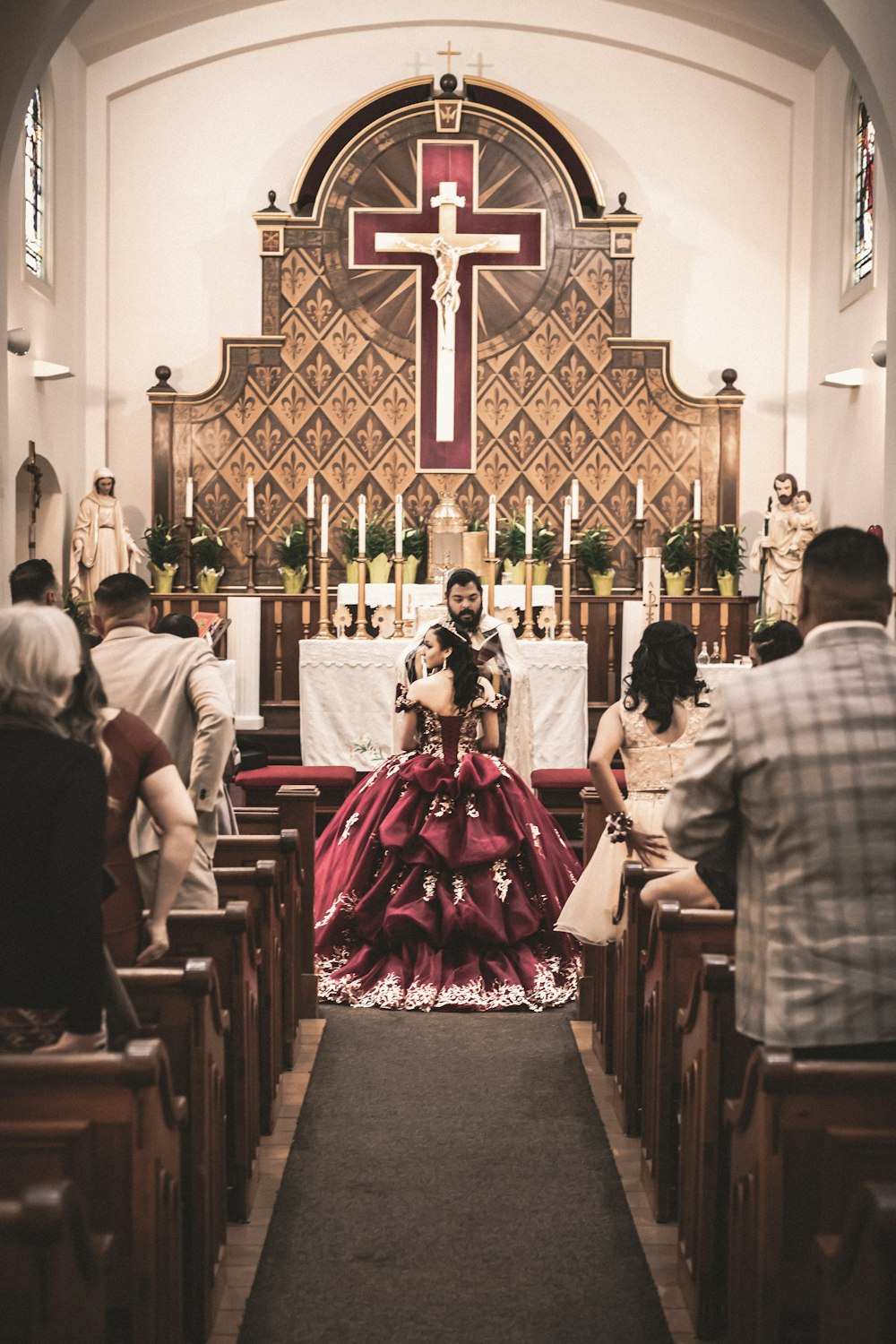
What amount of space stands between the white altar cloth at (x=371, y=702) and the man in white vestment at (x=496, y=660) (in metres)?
1.82

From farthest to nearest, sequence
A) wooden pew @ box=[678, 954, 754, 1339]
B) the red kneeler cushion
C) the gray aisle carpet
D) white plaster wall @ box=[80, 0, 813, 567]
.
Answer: white plaster wall @ box=[80, 0, 813, 567] < the red kneeler cushion < the gray aisle carpet < wooden pew @ box=[678, 954, 754, 1339]

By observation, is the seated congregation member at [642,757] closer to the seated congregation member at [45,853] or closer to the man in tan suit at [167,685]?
the man in tan suit at [167,685]

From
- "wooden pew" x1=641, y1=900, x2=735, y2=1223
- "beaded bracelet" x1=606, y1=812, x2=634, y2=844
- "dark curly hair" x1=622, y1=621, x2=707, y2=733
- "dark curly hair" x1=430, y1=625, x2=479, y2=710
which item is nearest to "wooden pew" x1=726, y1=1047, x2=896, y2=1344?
"wooden pew" x1=641, y1=900, x2=735, y2=1223

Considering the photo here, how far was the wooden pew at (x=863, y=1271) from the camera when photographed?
74.2 inches

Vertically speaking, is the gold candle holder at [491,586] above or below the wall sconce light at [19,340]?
below

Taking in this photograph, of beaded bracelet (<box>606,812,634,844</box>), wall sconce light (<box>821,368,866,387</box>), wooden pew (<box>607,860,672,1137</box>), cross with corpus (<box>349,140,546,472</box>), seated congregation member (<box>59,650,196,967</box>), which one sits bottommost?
wooden pew (<box>607,860,672,1137</box>)

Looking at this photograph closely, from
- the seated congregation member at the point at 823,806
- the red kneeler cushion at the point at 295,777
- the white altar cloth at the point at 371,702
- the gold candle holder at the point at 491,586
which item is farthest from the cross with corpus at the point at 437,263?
the seated congregation member at the point at 823,806

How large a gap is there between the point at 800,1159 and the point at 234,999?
1.69 metres

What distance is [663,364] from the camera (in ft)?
39.9

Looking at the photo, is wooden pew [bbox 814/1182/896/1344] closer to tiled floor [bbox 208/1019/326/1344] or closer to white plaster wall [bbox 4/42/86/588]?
tiled floor [bbox 208/1019/326/1344]

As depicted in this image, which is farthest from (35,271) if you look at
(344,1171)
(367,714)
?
(344,1171)

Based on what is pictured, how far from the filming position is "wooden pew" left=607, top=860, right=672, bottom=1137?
14.0 ft

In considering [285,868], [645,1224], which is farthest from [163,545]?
[645,1224]

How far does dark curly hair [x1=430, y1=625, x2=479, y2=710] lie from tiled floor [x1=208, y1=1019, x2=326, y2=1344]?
165 cm
